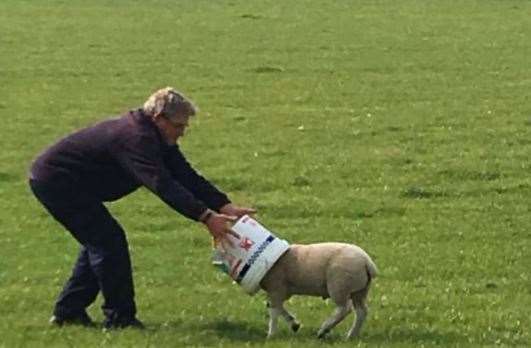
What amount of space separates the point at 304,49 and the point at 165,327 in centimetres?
2379

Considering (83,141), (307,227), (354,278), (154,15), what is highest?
(83,141)

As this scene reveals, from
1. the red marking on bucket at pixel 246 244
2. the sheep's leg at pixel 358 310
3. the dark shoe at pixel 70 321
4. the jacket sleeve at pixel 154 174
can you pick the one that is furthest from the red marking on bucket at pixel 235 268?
the dark shoe at pixel 70 321

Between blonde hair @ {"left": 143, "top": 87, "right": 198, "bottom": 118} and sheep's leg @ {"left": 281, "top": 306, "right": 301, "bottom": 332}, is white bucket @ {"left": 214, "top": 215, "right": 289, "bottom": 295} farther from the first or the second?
blonde hair @ {"left": 143, "top": 87, "right": 198, "bottom": 118}

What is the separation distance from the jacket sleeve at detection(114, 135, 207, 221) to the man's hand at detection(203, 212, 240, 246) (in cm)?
8

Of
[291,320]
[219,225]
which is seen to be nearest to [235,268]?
[219,225]

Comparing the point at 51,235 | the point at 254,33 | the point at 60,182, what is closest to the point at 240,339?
→ the point at 60,182

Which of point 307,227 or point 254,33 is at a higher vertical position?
point 307,227

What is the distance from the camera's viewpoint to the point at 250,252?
11.1m

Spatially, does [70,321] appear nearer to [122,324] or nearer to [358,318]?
[122,324]

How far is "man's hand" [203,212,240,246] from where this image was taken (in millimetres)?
10828

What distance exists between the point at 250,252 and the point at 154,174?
0.94 metres

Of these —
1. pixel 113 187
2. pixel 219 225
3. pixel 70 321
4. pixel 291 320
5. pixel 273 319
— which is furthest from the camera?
pixel 70 321

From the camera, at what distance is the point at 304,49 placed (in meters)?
35.0

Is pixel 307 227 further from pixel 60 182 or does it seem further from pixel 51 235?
pixel 60 182
